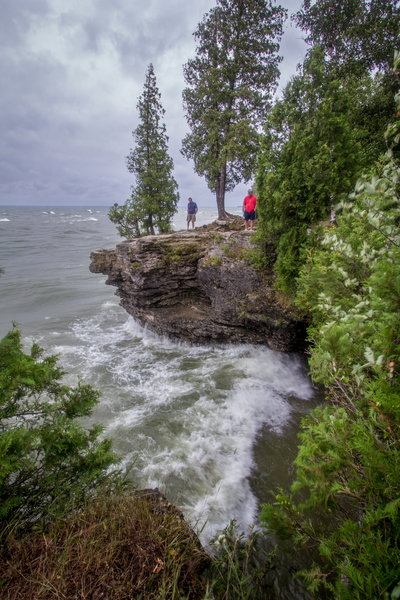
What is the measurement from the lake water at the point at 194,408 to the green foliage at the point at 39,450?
180 centimetres

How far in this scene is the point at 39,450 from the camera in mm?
3211

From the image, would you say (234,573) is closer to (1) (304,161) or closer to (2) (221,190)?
(1) (304,161)

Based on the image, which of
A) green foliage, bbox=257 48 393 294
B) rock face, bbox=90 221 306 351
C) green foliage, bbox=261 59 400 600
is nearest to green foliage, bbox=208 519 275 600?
green foliage, bbox=261 59 400 600

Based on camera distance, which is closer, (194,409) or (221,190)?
(194,409)

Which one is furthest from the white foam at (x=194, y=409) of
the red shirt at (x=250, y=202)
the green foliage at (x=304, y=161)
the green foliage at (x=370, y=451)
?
the red shirt at (x=250, y=202)

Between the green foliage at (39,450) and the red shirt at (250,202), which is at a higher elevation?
the red shirt at (250,202)

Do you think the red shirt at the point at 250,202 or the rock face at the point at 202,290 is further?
the red shirt at the point at 250,202

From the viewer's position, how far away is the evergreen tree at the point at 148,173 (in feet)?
51.8

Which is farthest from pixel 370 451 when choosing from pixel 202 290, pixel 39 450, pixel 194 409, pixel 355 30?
pixel 355 30

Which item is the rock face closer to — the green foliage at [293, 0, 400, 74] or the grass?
the grass

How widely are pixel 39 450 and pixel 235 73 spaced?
1945cm

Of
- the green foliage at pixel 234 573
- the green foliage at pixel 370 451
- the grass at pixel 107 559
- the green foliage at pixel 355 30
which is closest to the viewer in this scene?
the green foliage at pixel 370 451

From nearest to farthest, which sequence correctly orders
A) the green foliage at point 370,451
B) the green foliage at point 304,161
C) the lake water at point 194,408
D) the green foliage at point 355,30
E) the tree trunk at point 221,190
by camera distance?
the green foliage at point 370,451, the lake water at point 194,408, the green foliage at point 304,161, the green foliage at point 355,30, the tree trunk at point 221,190

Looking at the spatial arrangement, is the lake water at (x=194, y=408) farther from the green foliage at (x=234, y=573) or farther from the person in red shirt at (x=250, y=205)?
the person in red shirt at (x=250, y=205)
